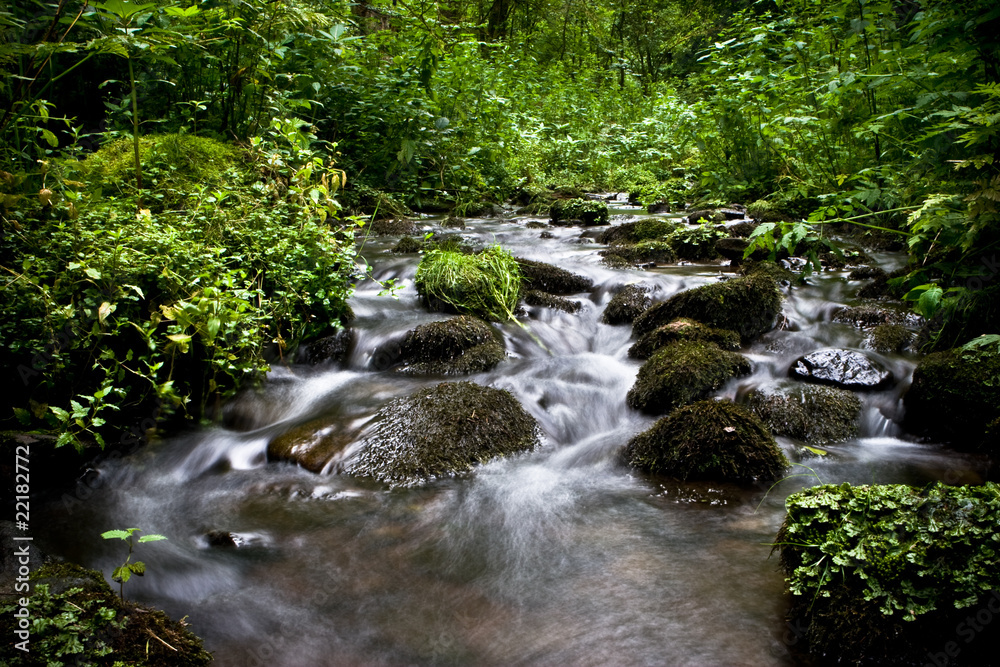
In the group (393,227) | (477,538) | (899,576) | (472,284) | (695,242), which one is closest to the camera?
(899,576)

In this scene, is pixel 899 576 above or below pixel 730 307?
below

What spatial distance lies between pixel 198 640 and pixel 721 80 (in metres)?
10.4

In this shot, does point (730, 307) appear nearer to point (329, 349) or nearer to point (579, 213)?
point (329, 349)

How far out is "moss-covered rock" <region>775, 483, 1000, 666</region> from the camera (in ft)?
7.16

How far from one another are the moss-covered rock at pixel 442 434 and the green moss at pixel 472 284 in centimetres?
175

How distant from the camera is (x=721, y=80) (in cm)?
1010

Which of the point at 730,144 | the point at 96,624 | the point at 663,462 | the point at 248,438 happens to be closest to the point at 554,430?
the point at 663,462

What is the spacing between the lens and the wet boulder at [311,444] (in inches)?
165

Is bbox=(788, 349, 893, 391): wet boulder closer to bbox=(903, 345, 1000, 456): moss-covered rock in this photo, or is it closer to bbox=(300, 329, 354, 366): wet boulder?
bbox=(903, 345, 1000, 456): moss-covered rock

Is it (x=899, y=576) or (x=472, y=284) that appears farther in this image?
(x=472, y=284)

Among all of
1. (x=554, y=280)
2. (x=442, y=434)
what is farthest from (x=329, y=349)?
(x=554, y=280)

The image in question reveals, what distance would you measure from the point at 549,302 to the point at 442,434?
2.83 m

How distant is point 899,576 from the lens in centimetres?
229

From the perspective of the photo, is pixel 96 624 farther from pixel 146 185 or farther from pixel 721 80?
pixel 721 80
